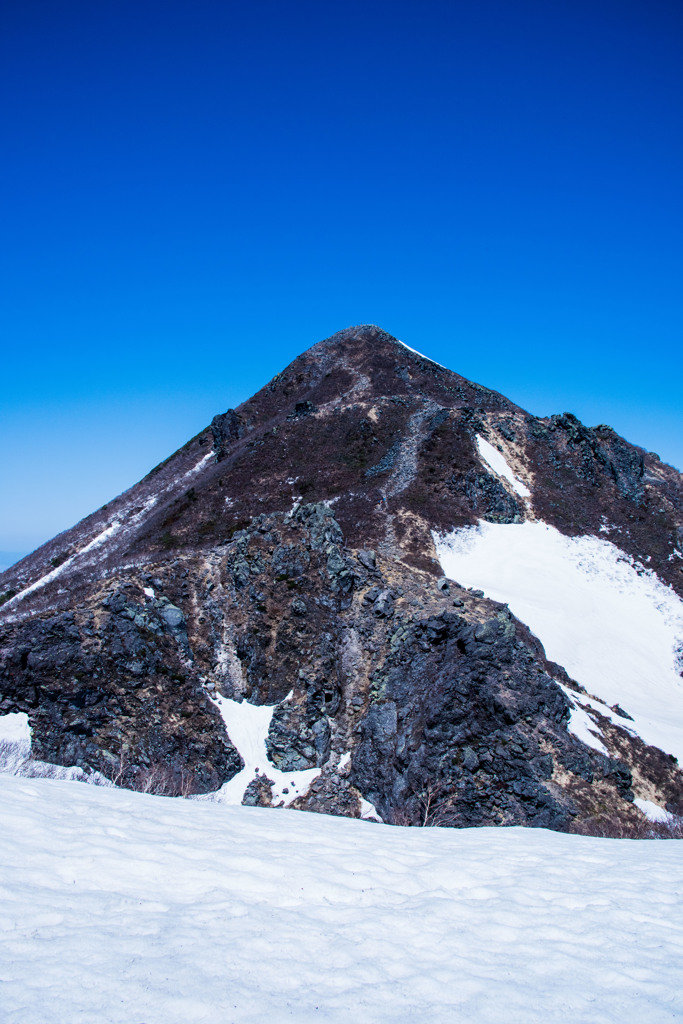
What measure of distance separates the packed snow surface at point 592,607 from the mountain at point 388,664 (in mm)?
172

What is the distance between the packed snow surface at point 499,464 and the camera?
49.8 m

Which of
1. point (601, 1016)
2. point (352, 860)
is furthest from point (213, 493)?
point (601, 1016)

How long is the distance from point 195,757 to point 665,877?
15.0 meters

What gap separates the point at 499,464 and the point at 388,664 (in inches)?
1423

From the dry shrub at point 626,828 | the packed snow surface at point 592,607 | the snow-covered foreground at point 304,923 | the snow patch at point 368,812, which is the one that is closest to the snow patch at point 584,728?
the packed snow surface at point 592,607

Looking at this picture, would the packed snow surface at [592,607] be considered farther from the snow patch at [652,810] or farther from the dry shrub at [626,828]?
the dry shrub at [626,828]

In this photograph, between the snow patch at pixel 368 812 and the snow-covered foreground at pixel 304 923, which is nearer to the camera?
the snow-covered foreground at pixel 304 923

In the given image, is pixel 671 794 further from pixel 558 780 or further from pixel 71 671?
pixel 71 671

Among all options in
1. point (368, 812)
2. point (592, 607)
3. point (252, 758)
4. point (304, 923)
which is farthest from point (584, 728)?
point (304, 923)

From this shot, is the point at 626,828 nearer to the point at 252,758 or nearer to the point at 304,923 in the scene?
the point at 252,758

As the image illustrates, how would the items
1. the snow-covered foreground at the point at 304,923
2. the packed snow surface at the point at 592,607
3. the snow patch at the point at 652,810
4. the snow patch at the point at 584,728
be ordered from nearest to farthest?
the snow-covered foreground at the point at 304,923 < the snow patch at the point at 652,810 < the snow patch at the point at 584,728 < the packed snow surface at the point at 592,607

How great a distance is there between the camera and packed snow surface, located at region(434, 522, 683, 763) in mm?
28531

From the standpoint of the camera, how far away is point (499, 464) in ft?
172

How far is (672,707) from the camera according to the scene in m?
28.2
